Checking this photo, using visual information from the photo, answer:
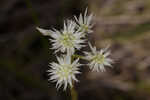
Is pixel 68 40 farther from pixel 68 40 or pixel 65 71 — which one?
pixel 65 71

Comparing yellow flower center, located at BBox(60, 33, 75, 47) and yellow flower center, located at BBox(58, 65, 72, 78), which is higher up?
yellow flower center, located at BBox(60, 33, 75, 47)

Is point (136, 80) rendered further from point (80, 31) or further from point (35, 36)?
point (80, 31)

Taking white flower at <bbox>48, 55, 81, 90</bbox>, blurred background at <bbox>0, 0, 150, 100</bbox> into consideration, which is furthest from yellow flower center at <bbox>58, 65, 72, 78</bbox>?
blurred background at <bbox>0, 0, 150, 100</bbox>

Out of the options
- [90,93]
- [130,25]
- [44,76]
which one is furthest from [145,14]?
[44,76]

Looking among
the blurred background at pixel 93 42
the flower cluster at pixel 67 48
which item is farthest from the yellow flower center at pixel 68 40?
the blurred background at pixel 93 42

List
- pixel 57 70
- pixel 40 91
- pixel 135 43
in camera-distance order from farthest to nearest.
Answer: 1. pixel 135 43
2. pixel 40 91
3. pixel 57 70

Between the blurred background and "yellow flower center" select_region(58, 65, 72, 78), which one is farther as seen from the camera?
the blurred background

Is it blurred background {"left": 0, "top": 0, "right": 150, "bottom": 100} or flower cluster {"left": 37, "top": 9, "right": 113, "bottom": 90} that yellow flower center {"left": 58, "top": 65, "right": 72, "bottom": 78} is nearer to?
flower cluster {"left": 37, "top": 9, "right": 113, "bottom": 90}

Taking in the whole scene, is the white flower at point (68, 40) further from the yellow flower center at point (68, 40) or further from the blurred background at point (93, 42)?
the blurred background at point (93, 42)
